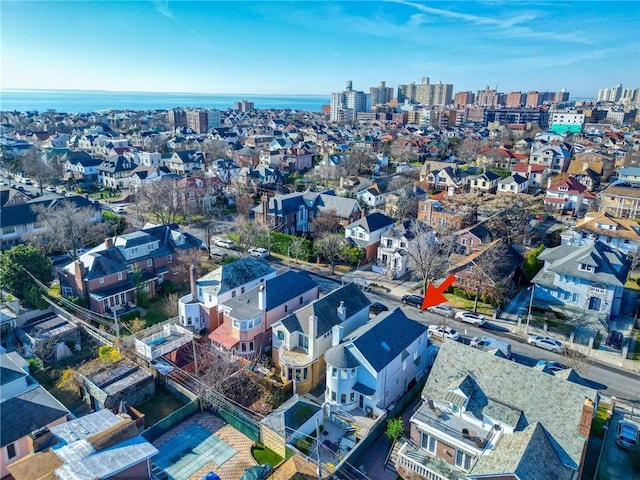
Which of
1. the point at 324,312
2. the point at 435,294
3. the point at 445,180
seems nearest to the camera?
the point at 324,312

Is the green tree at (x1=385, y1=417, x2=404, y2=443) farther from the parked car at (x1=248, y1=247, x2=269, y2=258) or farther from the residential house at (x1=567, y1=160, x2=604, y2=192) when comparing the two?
the residential house at (x1=567, y1=160, x2=604, y2=192)

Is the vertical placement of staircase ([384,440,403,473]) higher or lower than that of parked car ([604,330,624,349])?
lower

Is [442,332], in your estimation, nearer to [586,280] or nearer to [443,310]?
[443,310]

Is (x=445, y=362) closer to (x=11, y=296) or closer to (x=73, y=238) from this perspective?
(x=11, y=296)

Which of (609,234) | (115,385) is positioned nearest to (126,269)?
(115,385)

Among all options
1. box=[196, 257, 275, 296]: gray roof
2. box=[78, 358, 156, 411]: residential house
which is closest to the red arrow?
box=[196, 257, 275, 296]: gray roof

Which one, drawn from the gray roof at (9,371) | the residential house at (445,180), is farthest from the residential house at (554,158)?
the gray roof at (9,371)
